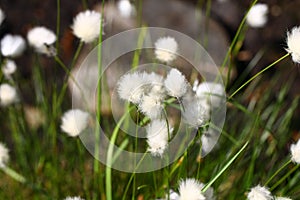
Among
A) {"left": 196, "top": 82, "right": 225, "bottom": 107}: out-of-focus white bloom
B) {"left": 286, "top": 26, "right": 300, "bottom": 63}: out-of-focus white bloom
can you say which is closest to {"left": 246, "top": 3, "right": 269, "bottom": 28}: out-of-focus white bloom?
{"left": 196, "top": 82, "right": 225, "bottom": 107}: out-of-focus white bloom

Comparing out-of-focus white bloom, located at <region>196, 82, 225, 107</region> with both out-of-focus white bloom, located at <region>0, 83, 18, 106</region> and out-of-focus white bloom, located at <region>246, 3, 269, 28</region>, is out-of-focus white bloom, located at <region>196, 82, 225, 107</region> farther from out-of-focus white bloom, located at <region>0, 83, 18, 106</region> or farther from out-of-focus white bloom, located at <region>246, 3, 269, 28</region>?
out-of-focus white bloom, located at <region>0, 83, 18, 106</region>

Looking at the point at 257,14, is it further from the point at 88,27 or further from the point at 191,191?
→ the point at 191,191

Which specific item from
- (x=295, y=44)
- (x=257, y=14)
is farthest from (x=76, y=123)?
(x=257, y=14)

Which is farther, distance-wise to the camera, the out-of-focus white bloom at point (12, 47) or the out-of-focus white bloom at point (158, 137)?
the out-of-focus white bloom at point (12, 47)

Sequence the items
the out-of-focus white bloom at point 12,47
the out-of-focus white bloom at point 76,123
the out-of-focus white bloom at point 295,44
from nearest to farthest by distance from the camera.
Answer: the out-of-focus white bloom at point 295,44 < the out-of-focus white bloom at point 76,123 < the out-of-focus white bloom at point 12,47

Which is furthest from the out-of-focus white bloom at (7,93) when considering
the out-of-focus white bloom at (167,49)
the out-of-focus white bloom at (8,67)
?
the out-of-focus white bloom at (167,49)

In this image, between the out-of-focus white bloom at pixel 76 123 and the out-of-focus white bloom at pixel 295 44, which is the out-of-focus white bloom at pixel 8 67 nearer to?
the out-of-focus white bloom at pixel 76 123
